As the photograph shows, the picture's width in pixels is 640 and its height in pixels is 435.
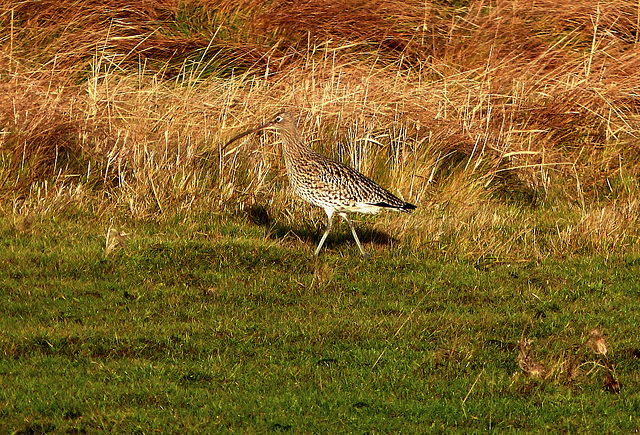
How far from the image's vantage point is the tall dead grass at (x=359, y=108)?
10094 mm

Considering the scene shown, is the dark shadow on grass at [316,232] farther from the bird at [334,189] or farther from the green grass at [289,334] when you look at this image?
the bird at [334,189]

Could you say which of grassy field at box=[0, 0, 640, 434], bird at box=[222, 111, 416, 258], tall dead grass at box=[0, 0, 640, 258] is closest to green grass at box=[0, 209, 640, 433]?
grassy field at box=[0, 0, 640, 434]

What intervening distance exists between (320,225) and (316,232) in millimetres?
162

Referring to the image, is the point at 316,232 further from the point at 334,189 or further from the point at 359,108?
the point at 359,108

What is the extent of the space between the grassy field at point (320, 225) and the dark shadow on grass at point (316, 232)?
4 cm

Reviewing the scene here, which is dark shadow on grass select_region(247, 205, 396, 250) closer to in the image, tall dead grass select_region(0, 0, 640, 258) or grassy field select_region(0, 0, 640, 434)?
grassy field select_region(0, 0, 640, 434)

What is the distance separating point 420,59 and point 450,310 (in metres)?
8.29

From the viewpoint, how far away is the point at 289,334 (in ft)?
22.0

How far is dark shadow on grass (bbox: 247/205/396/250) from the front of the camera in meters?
9.34

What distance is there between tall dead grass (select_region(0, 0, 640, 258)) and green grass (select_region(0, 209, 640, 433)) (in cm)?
93

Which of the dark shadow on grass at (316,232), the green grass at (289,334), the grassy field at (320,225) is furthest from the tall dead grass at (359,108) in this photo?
the green grass at (289,334)

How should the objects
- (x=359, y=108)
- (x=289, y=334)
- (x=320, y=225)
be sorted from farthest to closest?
(x=359, y=108) < (x=320, y=225) < (x=289, y=334)

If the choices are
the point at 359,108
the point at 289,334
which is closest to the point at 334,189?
the point at 289,334

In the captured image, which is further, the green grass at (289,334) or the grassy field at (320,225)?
the grassy field at (320,225)
